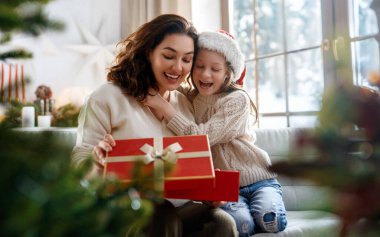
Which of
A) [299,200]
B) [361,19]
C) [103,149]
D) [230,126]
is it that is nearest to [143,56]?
[230,126]

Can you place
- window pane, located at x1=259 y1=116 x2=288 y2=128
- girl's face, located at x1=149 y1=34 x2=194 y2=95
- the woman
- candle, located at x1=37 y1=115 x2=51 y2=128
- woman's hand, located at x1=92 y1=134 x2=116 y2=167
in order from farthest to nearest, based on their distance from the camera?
window pane, located at x1=259 y1=116 x2=288 y2=128
candle, located at x1=37 y1=115 x2=51 y2=128
girl's face, located at x1=149 y1=34 x2=194 y2=95
the woman
woman's hand, located at x1=92 y1=134 x2=116 y2=167

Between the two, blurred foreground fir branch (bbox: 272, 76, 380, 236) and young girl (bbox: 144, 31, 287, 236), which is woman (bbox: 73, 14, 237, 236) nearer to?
young girl (bbox: 144, 31, 287, 236)

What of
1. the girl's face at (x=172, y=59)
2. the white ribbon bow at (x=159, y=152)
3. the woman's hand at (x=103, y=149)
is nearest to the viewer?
the white ribbon bow at (x=159, y=152)

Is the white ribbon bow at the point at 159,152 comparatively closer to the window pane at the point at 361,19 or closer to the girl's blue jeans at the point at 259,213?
the girl's blue jeans at the point at 259,213

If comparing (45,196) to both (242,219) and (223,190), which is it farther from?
(242,219)

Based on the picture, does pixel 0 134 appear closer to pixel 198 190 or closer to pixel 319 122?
pixel 319 122

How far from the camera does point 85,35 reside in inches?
158

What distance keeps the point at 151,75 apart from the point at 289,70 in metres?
1.54

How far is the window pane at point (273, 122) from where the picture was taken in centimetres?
310

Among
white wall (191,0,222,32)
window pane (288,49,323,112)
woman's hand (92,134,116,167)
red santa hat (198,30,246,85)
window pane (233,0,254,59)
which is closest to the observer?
woman's hand (92,134,116,167)

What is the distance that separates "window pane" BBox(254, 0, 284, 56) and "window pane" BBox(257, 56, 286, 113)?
0.28 feet

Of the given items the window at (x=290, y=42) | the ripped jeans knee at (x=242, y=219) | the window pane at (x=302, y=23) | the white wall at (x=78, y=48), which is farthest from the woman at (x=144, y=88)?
the white wall at (x=78, y=48)

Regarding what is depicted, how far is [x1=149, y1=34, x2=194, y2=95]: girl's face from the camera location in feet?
5.41

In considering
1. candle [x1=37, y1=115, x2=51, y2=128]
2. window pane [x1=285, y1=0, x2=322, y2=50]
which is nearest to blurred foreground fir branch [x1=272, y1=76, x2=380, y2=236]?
window pane [x1=285, y1=0, x2=322, y2=50]
